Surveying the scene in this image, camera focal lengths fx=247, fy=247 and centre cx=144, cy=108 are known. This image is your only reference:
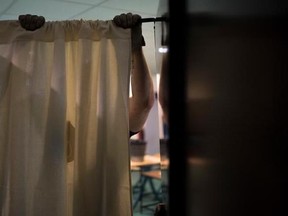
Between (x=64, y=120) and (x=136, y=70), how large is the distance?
0.31m

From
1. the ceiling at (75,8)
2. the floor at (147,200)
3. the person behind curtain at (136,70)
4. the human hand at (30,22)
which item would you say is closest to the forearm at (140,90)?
the person behind curtain at (136,70)

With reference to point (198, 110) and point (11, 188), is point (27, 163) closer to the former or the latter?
point (11, 188)

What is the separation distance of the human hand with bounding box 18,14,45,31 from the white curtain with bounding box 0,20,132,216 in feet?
0.06

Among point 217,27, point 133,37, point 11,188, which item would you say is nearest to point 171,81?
point 217,27

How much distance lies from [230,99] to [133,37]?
24.2 inches

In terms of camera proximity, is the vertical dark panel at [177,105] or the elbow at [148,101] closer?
the vertical dark panel at [177,105]

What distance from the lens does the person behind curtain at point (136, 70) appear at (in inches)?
33.8

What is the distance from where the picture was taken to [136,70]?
3.02 feet

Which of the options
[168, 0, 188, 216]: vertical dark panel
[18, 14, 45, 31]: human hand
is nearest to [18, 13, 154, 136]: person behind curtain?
[18, 14, 45, 31]: human hand

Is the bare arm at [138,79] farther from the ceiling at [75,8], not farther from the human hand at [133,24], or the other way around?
the ceiling at [75,8]

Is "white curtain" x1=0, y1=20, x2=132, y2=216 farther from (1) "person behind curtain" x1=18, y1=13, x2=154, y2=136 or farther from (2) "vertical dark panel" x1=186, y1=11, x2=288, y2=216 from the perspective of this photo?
(2) "vertical dark panel" x1=186, y1=11, x2=288, y2=216

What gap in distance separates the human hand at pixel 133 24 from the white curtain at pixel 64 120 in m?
0.03

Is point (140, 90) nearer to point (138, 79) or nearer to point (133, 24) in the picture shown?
point (138, 79)

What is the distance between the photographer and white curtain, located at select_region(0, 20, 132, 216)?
2.68 ft
